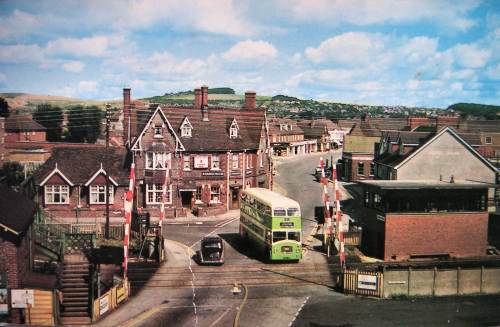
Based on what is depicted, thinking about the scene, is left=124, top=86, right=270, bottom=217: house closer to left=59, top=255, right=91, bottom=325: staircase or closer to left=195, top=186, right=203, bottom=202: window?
left=195, top=186, right=203, bottom=202: window

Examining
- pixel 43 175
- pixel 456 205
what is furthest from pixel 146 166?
pixel 456 205

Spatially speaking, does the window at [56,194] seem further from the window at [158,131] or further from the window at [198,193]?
the window at [198,193]

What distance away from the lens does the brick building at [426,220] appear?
40.6m


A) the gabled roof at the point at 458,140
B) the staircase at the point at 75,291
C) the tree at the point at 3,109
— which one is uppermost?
the tree at the point at 3,109

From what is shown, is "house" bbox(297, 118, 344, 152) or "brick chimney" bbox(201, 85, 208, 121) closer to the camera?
"brick chimney" bbox(201, 85, 208, 121)

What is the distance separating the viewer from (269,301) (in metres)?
31.0

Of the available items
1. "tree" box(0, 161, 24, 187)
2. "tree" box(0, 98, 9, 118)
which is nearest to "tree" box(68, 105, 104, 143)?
"tree" box(0, 98, 9, 118)

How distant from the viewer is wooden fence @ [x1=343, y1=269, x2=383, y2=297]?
31.9 meters

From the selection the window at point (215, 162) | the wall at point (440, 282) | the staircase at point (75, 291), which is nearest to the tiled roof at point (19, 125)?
the window at point (215, 162)

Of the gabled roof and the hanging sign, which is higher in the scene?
the gabled roof

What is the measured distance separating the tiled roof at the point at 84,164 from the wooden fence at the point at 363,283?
28825 millimetres

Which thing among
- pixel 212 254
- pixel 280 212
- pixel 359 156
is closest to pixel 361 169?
pixel 359 156

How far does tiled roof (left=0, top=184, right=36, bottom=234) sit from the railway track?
7731 mm

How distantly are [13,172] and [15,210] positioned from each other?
50.5 meters
